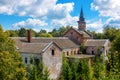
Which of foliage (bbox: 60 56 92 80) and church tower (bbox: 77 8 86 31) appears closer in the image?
foliage (bbox: 60 56 92 80)

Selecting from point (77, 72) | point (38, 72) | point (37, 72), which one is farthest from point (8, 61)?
point (77, 72)

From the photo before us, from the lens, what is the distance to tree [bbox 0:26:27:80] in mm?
26641

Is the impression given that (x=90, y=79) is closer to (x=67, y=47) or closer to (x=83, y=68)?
(x=83, y=68)

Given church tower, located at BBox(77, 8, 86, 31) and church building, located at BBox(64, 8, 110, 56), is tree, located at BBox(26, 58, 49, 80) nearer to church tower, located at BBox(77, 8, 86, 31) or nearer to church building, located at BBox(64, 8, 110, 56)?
church building, located at BBox(64, 8, 110, 56)

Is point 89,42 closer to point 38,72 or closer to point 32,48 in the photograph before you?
point 32,48

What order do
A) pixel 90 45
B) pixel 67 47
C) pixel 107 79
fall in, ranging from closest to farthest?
pixel 107 79 < pixel 67 47 < pixel 90 45

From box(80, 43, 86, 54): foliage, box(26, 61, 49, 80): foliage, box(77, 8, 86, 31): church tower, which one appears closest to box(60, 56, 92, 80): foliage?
box(26, 61, 49, 80): foliage

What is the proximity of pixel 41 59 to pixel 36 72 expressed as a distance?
4634 millimetres

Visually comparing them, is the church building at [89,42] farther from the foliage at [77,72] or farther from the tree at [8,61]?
the tree at [8,61]

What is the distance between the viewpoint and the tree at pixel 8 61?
2664cm

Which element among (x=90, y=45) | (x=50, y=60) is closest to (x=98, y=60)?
(x=90, y=45)

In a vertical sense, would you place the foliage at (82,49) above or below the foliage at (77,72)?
above

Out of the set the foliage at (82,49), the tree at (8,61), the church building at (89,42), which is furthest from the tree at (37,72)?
the church building at (89,42)

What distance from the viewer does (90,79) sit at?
38062 millimetres
